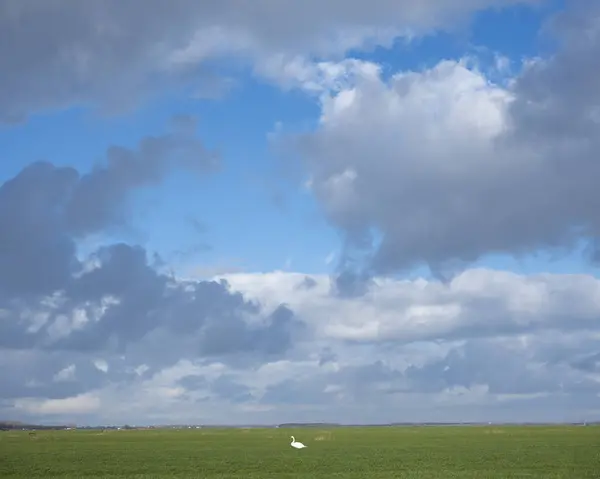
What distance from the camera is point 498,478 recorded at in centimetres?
4781

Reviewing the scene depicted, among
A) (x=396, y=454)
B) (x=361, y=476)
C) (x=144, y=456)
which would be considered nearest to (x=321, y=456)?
(x=396, y=454)

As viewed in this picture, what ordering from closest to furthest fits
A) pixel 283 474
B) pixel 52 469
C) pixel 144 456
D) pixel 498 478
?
pixel 498 478 → pixel 283 474 → pixel 52 469 → pixel 144 456

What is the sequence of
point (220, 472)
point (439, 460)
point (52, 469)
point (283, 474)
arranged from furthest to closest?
point (439, 460) → point (52, 469) → point (220, 472) → point (283, 474)

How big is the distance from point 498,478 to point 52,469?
3491 cm

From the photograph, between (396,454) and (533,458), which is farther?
(396,454)

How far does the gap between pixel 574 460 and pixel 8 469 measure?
4687 centimetres

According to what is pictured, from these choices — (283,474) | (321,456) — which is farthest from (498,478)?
(321,456)

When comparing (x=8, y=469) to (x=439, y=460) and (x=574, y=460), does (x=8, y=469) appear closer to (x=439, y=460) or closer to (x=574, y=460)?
(x=439, y=460)

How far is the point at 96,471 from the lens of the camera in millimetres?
59188

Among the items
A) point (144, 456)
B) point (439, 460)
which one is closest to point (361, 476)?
point (439, 460)

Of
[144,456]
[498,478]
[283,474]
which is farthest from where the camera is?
[144,456]

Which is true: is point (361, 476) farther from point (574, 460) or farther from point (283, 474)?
point (574, 460)

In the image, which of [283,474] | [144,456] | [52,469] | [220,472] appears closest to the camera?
[283,474]

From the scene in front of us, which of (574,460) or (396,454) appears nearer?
(574,460)
